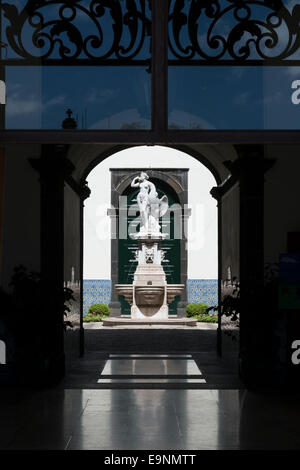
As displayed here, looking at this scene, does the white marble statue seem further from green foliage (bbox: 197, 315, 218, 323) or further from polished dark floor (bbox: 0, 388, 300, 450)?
polished dark floor (bbox: 0, 388, 300, 450)

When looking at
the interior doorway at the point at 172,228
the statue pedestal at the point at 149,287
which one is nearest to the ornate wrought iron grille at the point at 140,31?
the statue pedestal at the point at 149,287

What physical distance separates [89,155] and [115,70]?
7.38 meters

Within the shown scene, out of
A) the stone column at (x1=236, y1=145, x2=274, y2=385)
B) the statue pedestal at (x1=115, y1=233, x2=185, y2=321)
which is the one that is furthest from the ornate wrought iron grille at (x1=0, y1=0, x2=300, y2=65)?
the statue pedestal at (x1=115, y1=233, x2=185, y2=321)

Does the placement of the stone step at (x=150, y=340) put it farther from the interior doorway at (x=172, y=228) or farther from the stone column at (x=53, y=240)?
the interior doorway at (x=172, y=228)

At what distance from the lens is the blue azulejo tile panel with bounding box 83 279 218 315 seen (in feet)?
69.9

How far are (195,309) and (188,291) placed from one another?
94 centimetres

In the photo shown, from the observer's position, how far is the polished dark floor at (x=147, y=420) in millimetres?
5109

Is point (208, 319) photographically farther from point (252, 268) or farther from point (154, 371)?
point (252, 268)

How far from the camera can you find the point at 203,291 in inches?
842

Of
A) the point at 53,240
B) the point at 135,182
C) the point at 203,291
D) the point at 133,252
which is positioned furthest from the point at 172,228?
the point at 53,240

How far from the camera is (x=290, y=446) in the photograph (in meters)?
4.99

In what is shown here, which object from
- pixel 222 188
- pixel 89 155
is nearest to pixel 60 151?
pixel 89 155

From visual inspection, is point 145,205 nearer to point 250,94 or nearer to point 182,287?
point 182,287

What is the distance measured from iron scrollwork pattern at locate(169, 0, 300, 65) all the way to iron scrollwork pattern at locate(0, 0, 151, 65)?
0.24 meters
